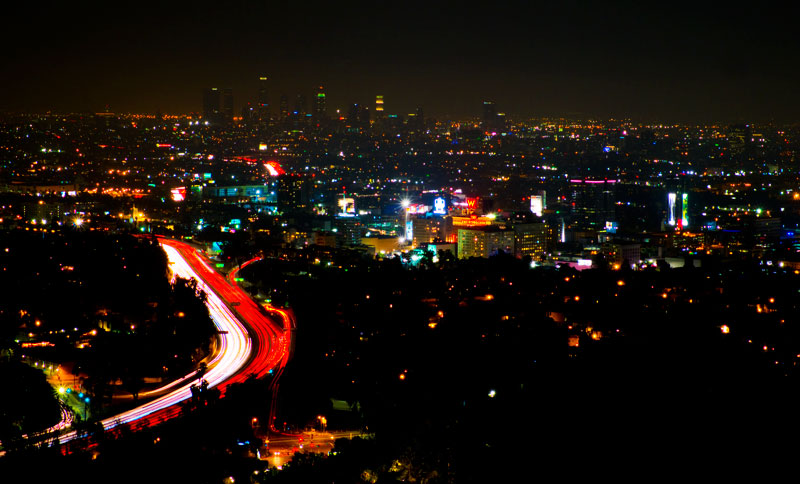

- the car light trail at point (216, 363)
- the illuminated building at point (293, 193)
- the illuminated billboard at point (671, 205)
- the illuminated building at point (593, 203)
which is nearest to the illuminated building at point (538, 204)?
the illuminated building at point (593, 203)

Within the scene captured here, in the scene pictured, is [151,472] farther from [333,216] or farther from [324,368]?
[333,216]

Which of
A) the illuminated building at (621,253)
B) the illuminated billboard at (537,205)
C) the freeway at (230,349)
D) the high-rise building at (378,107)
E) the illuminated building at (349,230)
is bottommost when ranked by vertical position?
the illuminated building at (621,253)

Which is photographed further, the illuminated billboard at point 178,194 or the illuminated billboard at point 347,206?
the illuminated billboard at point 178,194

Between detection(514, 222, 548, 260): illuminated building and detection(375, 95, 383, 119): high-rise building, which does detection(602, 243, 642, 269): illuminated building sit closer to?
detection(514, 222, 548, 260): illuminated building

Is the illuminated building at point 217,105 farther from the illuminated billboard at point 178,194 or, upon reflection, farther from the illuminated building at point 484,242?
the illuminated building at point 484,242

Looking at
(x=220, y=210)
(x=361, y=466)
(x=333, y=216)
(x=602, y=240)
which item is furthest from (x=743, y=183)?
(x=361, y=466)

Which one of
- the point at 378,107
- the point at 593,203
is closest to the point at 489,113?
the point at 378,107

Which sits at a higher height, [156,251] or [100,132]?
[100,132]
